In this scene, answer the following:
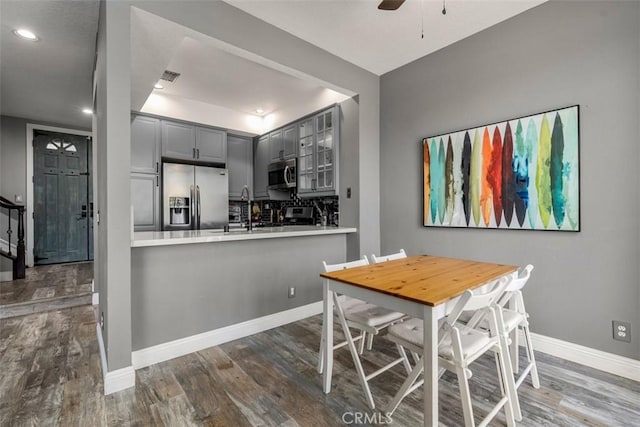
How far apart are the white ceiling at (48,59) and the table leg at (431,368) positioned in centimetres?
320

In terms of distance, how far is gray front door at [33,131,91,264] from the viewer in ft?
17.6

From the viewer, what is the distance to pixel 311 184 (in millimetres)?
4082

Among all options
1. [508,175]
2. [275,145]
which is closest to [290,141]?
[275,145]

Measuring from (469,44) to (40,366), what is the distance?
4.42 meters

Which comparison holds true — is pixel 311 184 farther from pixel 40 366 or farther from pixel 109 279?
pixel 40 366

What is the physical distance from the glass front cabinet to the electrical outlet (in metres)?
2.65

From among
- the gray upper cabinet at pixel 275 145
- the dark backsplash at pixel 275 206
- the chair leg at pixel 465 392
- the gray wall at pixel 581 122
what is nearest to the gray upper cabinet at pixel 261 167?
the gray upper cabinet at pixel 275 145

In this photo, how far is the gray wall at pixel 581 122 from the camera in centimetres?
199

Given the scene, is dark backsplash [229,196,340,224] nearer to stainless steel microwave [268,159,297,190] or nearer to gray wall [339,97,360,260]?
stainless steel microwave [268,159,297,190]

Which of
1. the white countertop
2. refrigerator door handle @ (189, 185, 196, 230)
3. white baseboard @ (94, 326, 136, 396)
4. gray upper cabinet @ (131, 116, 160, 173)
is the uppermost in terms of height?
gray upper cabinet @ (131, 116, 160, 173)

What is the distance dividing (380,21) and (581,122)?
1.75m

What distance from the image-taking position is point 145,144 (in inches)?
160

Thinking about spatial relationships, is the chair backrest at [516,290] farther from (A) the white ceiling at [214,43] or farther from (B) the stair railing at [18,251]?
(B) the stair railing at [18,251]

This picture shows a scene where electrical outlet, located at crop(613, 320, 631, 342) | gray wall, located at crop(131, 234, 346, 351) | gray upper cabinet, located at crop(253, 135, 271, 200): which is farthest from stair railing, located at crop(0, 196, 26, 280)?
electrical outlet, located at crop(613, 320, 631, 342)
